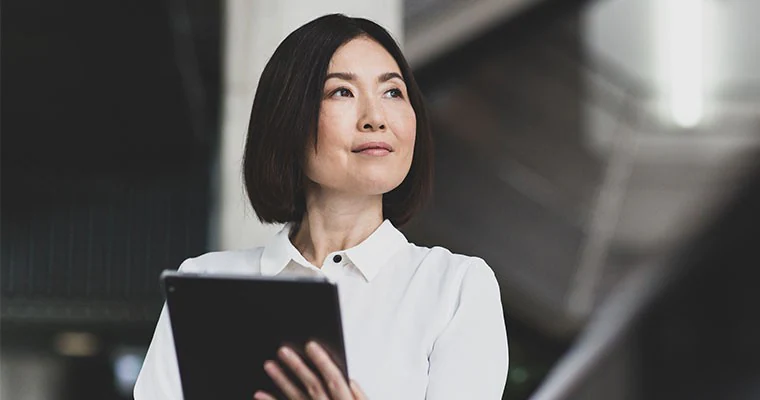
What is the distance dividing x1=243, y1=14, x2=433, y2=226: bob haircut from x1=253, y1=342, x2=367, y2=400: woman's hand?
0.32 m

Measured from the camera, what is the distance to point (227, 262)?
188 cm

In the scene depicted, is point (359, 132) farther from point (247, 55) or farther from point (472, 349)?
point (247, 55)

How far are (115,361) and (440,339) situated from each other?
12689 mm

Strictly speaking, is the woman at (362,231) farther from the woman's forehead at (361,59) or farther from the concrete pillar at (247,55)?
the concrete pillar at (247,55)

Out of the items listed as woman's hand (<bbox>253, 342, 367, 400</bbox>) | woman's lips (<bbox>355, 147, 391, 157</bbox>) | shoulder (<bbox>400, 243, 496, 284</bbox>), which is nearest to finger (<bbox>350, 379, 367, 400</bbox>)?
woman's hand (<bbox>253, 342, 367, 400</bbox>)

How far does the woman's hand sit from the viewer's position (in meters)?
1.55

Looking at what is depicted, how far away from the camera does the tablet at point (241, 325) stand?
154cm

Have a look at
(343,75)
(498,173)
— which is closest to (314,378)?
(343,75)

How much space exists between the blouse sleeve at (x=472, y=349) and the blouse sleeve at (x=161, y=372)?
413 mm

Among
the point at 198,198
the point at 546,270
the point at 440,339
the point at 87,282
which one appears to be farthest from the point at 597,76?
the point at 440,339

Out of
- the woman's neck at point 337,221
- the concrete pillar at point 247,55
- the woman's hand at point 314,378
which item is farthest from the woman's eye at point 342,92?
the concrete pillar at point 247,55

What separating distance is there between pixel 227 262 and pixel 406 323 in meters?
0.36

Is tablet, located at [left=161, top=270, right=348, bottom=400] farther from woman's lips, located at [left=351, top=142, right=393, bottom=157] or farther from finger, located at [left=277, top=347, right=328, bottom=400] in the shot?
woman's lips, located at [left=351, top=142, right=393, bottom=157]

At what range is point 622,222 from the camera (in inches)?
428
